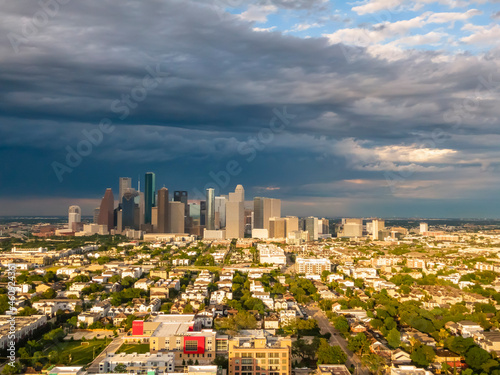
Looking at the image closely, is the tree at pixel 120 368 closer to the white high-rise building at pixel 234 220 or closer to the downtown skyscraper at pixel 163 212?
the white high-rise building at pixel 234 220

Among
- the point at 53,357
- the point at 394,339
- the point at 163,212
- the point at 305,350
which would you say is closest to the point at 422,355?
the point at 394,339

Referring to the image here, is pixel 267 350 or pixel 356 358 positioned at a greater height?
pixel 267 350

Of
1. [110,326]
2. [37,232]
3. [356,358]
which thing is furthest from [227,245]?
[356,358]

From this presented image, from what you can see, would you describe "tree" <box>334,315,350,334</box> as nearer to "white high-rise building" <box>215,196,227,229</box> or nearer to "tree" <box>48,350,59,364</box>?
"tree" <box>48,350,59,364</box>

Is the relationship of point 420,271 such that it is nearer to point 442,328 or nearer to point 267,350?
point 442,328

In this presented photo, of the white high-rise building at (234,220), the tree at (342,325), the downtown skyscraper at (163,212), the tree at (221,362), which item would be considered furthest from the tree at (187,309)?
the downtown skyscraper at (163,212)

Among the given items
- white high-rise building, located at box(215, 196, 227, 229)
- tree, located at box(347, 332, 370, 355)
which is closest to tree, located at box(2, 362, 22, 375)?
tree, located at box(347, 332, 370, 355)

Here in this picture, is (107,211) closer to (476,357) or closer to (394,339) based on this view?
(394,339)
